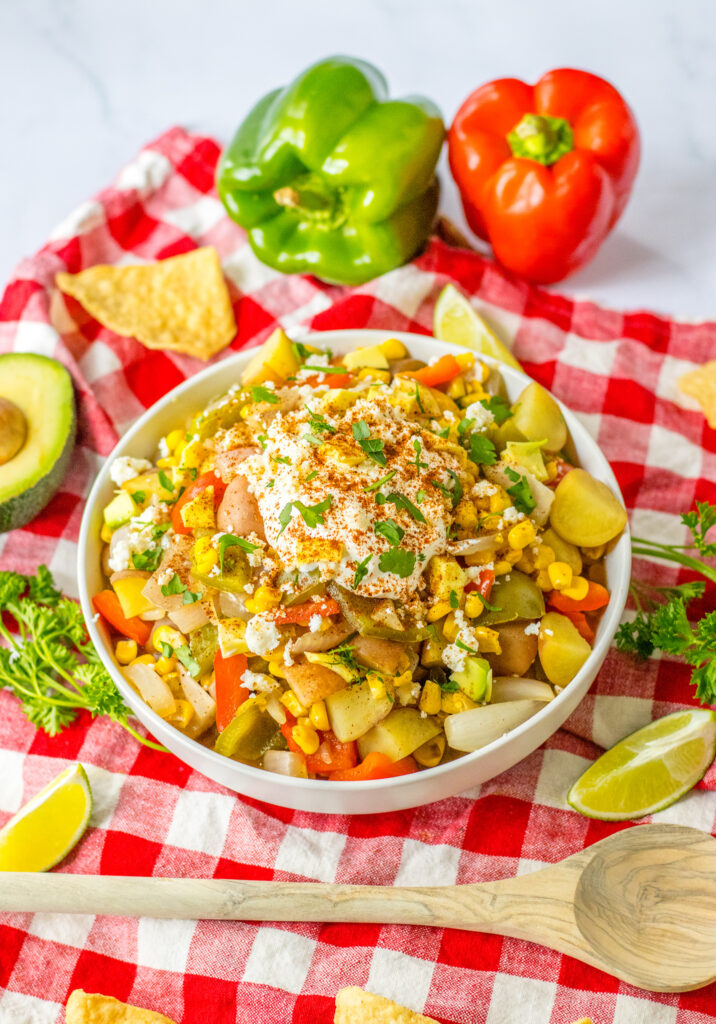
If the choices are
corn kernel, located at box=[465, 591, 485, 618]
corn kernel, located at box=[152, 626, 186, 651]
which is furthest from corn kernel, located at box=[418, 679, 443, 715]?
corn kernel, located at box=[152, 626, 186, 651]

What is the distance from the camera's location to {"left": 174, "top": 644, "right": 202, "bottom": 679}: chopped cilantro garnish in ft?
11.5

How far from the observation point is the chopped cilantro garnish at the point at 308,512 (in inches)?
129

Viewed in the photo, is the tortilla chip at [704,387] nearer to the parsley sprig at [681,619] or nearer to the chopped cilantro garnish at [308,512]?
the parsley sprig at [681,619]

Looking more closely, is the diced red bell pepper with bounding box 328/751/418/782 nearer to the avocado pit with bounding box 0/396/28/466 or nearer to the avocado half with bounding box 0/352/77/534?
the avocado half with bounding box 0/352/77/534

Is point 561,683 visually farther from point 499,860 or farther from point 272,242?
point 272,242

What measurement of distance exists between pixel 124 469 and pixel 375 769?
4.98ft

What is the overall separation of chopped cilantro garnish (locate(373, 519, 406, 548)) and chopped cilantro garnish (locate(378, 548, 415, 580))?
3 centimetres

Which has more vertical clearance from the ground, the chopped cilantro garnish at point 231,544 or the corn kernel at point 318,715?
the chopped cilantro garnish at point 231,544

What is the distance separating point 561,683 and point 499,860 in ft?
2.45

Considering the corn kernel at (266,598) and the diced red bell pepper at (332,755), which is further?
the diced red bell pepper at (332,755)

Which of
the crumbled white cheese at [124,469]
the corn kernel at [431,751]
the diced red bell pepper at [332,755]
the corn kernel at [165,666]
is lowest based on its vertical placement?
the corn kernel at [431,751]

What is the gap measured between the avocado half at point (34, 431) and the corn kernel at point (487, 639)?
6.78 feet

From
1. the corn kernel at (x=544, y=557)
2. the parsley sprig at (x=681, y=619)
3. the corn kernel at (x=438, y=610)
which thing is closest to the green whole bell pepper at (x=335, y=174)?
the parsley sprig at (x=681, y=619)

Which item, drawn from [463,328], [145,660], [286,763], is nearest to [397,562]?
[286,763]
